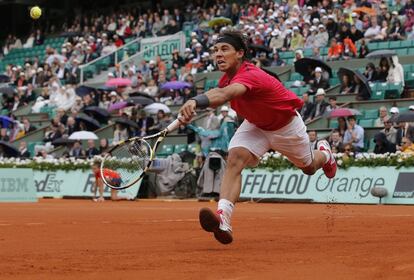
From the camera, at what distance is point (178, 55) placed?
34719 millimetres

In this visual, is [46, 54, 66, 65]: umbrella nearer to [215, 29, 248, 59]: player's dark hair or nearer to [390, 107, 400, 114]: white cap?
[390, 107, 400, 114]: white cap

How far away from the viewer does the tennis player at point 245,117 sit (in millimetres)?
8914

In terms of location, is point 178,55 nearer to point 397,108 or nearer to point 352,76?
point 352,76

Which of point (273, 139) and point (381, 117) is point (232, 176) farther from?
point (381, 117)

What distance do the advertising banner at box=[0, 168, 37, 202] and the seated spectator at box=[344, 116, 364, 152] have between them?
337 inches

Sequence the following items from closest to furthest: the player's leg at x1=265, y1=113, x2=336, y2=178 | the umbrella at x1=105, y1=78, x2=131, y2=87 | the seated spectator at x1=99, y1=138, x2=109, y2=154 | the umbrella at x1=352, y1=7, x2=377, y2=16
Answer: the player's leg at x1=265, y1=113, x2=336, y2=178 < the seated spectator at x1=99, y1=138, x2=109, y2=154 < the umbrella at x1=352, y1=7, x2=377, y2=16 < the umbrella at x1=105, y1=78, x2=131, y2=87

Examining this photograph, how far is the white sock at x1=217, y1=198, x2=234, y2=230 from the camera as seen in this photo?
9.05 meters

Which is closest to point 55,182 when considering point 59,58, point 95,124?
point 95,124

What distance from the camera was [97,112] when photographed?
107 feet

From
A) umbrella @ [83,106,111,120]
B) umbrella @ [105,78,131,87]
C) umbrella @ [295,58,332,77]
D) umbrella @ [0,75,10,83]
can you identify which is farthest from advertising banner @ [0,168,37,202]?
umbrella @ [0,75,10,83]

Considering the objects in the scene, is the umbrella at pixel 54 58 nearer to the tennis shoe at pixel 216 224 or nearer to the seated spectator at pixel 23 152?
the seated spectator at pixel 23 152

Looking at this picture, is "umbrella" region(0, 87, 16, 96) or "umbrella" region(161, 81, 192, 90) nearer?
"umbrella" region(161, 81, 192, 90)

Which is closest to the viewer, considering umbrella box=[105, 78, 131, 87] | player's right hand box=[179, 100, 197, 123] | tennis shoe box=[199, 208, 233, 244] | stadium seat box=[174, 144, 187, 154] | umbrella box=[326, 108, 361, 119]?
player's right hand box=[179, 100, 197, 123]

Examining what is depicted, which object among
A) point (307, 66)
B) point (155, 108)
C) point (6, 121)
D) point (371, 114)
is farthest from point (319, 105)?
point (6, 121)
